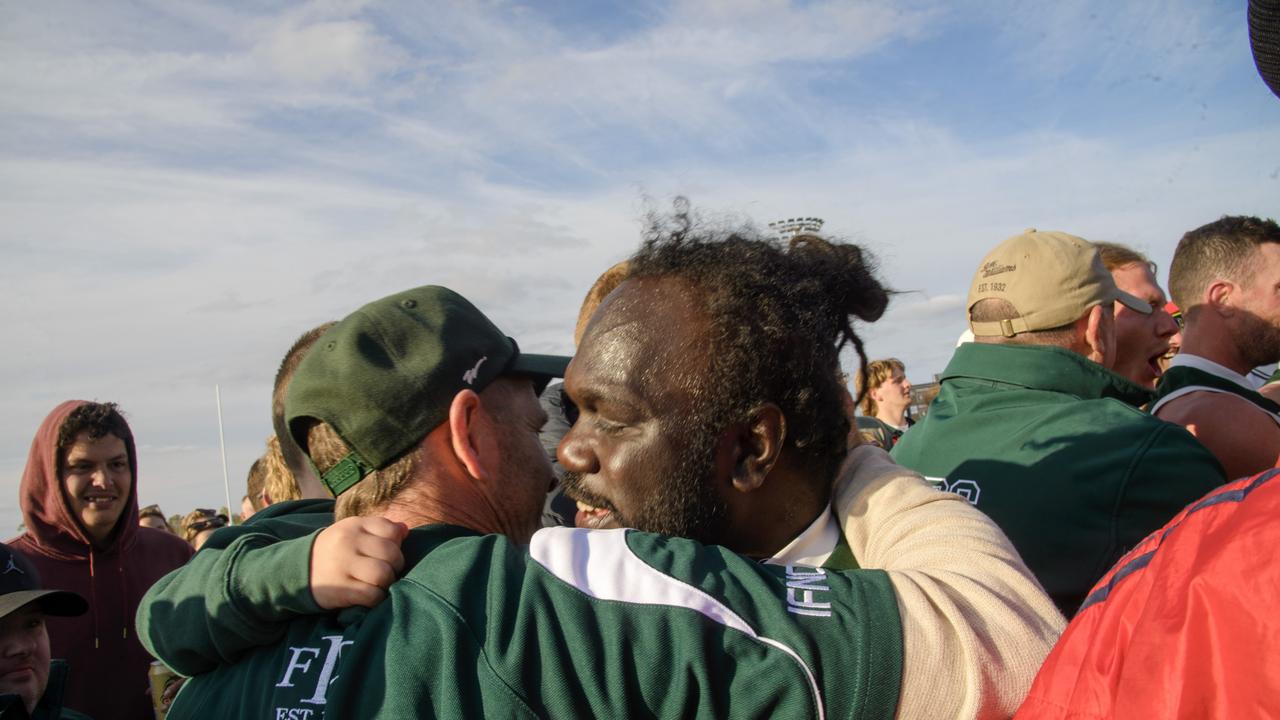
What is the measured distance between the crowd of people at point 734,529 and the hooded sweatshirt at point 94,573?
142cm

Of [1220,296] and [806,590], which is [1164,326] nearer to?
[1220,296]

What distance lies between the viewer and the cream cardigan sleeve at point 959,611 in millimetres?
1411

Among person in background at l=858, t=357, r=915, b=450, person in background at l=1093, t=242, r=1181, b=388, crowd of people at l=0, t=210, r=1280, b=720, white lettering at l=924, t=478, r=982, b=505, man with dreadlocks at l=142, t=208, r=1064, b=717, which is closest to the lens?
crowd of people at l=0, t=210, r=1280, b=720

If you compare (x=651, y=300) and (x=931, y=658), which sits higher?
(x=651, y=300)

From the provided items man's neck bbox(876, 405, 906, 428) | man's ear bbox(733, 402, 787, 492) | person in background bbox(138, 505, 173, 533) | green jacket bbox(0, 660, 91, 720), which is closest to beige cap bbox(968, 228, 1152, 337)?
man's ear bbox(733, 402, 787, 492)

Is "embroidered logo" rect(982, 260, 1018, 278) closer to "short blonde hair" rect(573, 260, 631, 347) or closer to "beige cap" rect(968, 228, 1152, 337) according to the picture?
"beige cap" rect(968, 228, 1152, 337)

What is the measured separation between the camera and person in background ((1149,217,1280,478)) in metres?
3.33

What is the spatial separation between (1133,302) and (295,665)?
2.97 metres

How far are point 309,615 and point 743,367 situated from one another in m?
0.92

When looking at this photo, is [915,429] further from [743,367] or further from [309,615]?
[309,615]

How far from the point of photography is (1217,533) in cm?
95

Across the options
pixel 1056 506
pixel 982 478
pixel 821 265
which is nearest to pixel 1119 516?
pixel 1056 506

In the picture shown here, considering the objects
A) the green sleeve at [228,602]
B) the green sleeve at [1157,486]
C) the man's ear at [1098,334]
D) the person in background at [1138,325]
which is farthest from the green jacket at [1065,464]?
the green sleeve at [228,602]

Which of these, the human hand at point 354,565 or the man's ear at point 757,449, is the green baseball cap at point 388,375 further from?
the man's ear at point 757,449
